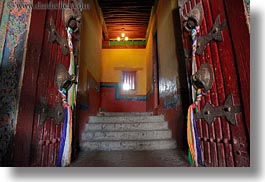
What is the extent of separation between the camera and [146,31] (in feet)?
14.4

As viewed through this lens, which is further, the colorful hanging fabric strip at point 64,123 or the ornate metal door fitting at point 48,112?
the colorful hanging fabric strip at point 64,123

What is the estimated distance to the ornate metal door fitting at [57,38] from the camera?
2.85ft

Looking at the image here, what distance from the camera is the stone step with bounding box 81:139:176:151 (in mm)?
1714

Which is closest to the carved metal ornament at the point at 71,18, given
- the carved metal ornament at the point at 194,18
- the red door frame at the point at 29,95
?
the red door frame at the point at 29,95

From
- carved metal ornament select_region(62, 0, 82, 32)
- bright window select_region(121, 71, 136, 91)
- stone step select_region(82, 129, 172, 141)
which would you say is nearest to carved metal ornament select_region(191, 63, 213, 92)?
carved metal ornament select_region(62, 0, 82, 32)

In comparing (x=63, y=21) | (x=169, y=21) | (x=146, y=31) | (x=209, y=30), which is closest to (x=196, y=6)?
(x=209, y=30)

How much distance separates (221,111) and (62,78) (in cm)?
80

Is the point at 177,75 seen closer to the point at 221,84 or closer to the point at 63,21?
the point at 221,84

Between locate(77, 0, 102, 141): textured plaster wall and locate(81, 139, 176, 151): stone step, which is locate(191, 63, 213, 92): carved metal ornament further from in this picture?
locate(77, 0, 102, 141): textured plaster wall

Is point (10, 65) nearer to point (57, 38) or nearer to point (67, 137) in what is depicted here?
point (57, 38)

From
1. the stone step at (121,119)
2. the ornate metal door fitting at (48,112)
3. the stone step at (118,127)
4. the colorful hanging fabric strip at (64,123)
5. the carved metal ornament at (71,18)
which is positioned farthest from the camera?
the stone step at (121,119)

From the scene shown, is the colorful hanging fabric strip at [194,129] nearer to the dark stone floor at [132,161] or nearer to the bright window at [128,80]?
the dark stone floor at [132,161]

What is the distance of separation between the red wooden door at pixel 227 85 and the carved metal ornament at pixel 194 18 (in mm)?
26

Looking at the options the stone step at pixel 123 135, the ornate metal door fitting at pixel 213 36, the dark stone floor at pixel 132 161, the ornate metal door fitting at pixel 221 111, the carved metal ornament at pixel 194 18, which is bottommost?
the dark stone floor at pixel 132 161
